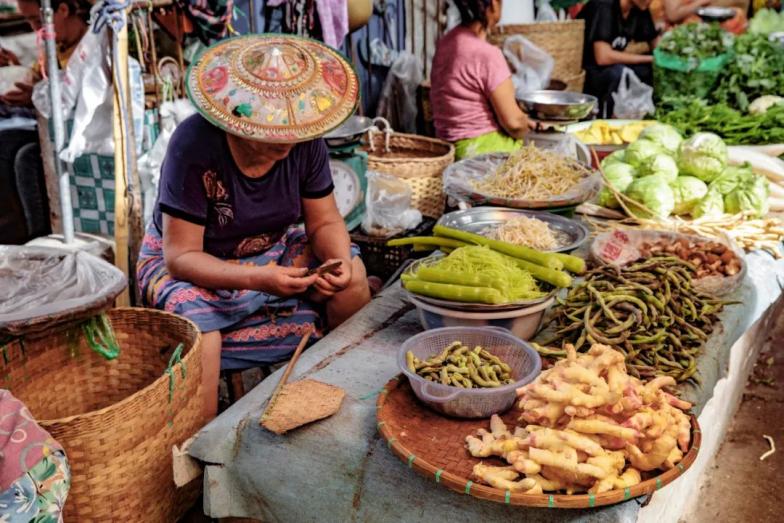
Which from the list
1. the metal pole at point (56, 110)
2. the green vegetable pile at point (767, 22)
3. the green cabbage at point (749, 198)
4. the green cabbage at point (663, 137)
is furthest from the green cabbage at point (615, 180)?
the green vegetable pile at point (767, 22)

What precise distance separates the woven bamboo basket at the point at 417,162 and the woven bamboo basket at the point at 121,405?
2.28 meters

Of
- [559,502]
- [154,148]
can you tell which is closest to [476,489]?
[559,502]

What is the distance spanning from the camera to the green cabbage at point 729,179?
3.72 metres

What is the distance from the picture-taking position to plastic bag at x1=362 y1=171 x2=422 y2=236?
13.7 feet

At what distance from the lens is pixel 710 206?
3.67 metres

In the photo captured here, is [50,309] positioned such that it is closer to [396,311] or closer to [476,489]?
[396,311]

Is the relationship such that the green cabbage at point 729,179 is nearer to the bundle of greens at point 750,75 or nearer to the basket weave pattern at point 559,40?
the bundle of greens at point 750,75

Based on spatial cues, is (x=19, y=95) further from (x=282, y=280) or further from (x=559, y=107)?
(x=559, y=107)

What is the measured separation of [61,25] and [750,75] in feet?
17.0

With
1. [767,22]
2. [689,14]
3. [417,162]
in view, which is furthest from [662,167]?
[767,22]

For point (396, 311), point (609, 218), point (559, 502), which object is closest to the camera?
point (559, 502)

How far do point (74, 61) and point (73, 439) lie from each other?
217 cm

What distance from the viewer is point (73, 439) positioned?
6.48 feet

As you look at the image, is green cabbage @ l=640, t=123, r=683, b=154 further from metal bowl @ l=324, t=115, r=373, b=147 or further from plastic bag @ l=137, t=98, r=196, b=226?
plastic bag @ l=137, t=98, r=196, b=226
